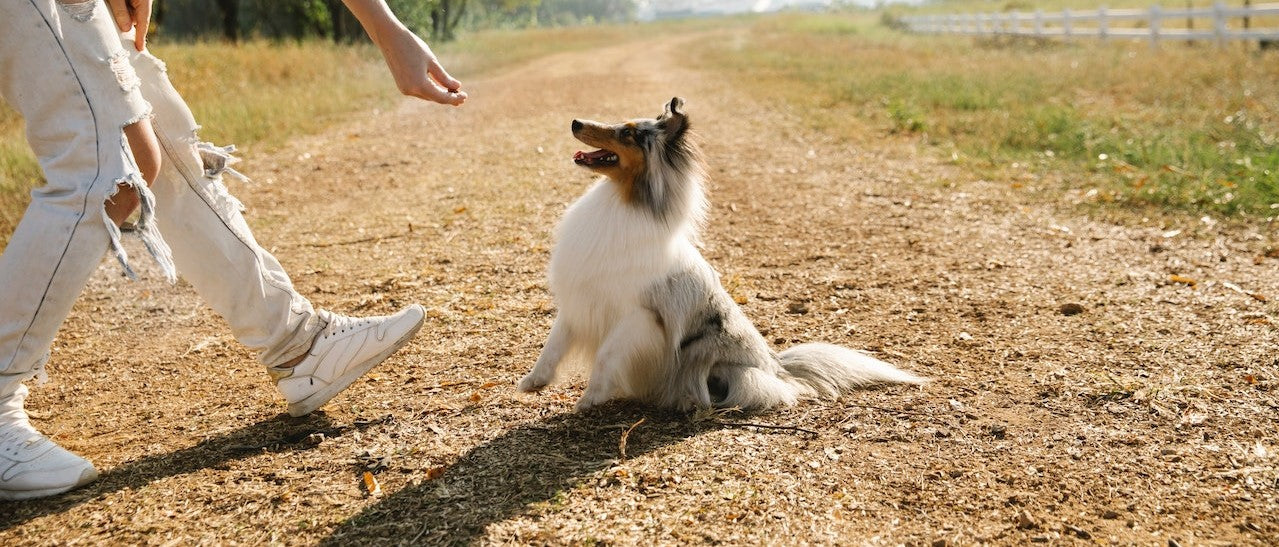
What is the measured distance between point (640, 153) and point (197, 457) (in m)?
1.89

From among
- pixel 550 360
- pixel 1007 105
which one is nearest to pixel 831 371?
pixel 550 360

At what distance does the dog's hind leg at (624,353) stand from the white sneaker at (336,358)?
2.46 feet

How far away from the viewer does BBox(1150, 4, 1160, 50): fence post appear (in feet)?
58.5

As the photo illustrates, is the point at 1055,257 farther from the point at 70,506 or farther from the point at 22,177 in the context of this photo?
the point at 22,177

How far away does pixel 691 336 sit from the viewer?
362 cm

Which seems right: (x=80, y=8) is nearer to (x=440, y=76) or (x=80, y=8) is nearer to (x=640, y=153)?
(x=440, y=76)

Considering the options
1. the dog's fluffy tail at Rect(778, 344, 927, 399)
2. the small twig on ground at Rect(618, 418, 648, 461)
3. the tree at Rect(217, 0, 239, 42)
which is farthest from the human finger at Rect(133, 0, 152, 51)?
the tree at Rect(217, 0, 239, 42)

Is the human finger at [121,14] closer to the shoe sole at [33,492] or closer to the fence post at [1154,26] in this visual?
the shoe sole at [33,492]

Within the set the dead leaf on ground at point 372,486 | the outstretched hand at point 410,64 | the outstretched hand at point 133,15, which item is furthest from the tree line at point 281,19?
the dead leaf on ground at point 372,486

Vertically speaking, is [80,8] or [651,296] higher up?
[80,8]

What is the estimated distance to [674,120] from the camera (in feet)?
11.7

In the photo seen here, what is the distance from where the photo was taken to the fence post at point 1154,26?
17828mm

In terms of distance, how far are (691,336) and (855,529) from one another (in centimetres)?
117

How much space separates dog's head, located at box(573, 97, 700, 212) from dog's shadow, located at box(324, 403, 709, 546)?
0.86 meters
